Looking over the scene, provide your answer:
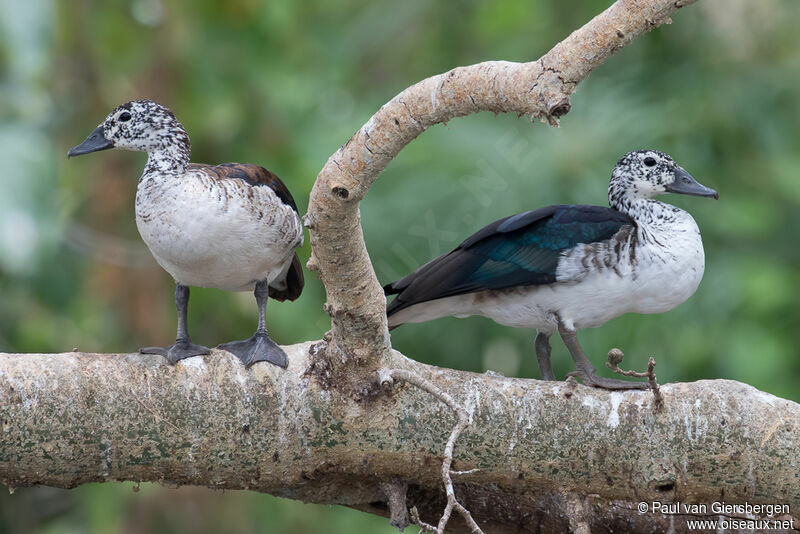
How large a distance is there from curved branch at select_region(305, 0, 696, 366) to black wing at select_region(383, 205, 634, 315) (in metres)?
0.62

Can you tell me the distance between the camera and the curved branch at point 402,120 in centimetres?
295

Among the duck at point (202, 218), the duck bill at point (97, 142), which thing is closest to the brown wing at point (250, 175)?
the duck at point (202, 218)

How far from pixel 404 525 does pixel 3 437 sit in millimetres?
1426

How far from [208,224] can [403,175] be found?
342cm

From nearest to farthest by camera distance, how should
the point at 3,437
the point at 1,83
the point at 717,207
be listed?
the point at 3,437 → the point at 1,83 → the point at 717,207

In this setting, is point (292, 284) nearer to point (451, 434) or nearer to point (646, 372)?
point (451, 434)

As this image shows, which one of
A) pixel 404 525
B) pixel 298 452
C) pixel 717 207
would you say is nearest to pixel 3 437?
pixel 298 452

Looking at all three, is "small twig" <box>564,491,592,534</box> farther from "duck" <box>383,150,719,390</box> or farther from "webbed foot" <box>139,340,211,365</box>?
"webbed foot" <box>139,340,211,365</box>

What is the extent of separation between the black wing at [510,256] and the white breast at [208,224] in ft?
2.04

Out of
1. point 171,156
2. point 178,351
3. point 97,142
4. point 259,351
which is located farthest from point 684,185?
point 97,142

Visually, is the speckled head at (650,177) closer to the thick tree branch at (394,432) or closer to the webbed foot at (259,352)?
the thick tree branch at (394,432)

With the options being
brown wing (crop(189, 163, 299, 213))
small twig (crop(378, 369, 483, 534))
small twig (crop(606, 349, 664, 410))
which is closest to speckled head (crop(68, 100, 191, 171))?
brown wing (crop(189, 163, 299, 213))

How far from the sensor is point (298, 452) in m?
3.91

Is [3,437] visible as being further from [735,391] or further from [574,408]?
[735,391]
